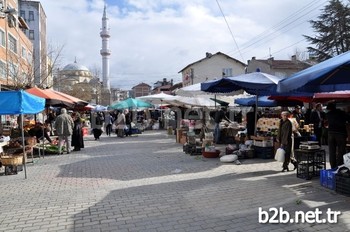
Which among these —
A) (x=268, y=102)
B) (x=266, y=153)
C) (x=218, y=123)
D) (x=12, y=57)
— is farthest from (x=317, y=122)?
(x=12, y=57)

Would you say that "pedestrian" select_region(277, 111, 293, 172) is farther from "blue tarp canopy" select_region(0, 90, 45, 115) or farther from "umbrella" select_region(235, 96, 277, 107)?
"umbrella" select_region(235, 96, 277, 107)

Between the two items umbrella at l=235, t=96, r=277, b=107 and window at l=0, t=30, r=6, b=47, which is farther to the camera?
window at l=0, t=30, r=6, b=47

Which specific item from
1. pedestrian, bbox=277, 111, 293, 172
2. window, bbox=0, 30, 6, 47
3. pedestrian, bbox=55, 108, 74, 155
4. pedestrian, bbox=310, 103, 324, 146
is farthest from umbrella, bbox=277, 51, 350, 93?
window, bbox=0, 30, 6, 47

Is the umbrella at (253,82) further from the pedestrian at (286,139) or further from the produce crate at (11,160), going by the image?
the produce crate at (11,160)

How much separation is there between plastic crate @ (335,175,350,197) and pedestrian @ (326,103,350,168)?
5.05 feet

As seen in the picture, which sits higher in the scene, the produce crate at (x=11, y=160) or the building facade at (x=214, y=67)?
the building facade at (x=214, y=67)

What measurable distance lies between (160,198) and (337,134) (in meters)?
4.45

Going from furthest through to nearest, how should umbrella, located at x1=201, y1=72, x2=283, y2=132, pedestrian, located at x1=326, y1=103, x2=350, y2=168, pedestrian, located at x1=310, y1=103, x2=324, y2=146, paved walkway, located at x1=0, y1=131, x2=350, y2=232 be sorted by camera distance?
pedestrian, located at x1=310, y1=103, x2=324, y2=146 → umbrella, located at x1=201, y1=72, x2=283, y2=132 → pedestrian, located at x1=326, y1=103, x2=350, y2=168 → paved walkway, located at x1=0, y1=131, x2=350, y2=232

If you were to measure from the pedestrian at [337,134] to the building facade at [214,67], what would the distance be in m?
48.2

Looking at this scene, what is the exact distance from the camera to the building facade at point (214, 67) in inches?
2210

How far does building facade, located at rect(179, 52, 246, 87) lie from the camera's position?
184 ft

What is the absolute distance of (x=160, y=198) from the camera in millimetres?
6555

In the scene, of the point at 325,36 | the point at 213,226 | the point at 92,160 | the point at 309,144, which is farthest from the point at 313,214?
the point at 325,36

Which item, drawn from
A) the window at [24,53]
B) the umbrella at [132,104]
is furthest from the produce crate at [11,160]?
the window at [24,53]
